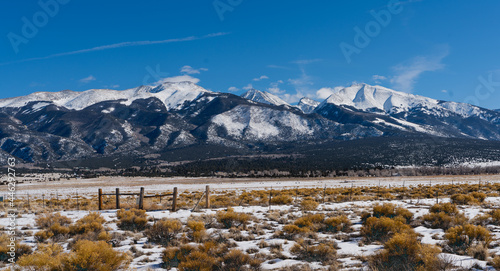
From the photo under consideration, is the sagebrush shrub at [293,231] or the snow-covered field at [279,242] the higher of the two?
the sagebrush shrub at [293,231]

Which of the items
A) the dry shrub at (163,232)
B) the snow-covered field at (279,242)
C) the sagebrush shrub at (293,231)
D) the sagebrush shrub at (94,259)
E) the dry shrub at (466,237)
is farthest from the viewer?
the sagebrush shrub at (293,231)

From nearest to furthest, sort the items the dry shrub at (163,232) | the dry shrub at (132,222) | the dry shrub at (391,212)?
the dry shrub at (163,232) → the dry shrub at (132,222) → the dry shrub at (391,212)

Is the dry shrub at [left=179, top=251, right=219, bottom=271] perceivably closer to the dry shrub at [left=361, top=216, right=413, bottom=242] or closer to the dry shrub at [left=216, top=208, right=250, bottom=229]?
the dry shrub at [left=216, top=208, right=250, bottom=229]

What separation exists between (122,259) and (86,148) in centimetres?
19312

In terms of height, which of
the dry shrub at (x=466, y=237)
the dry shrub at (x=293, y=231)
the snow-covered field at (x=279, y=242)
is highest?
the dry shrub at (x=466, y=237)

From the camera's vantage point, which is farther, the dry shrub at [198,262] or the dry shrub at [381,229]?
the dry shrub at [381,229]

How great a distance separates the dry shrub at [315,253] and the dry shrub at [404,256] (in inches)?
43.6

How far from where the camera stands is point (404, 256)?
7.81 metres

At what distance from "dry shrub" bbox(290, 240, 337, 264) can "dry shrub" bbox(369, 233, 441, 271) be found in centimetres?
111

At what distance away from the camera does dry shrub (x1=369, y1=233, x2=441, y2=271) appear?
717 cm

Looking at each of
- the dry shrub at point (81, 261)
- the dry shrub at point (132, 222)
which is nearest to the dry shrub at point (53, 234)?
the dry shrub at point (132, 222)

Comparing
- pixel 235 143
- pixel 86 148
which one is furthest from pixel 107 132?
pixel 235 143

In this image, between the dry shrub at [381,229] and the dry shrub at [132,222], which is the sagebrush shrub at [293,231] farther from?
the dry shrub at [132,222]

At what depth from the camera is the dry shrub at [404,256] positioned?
7168 mm
